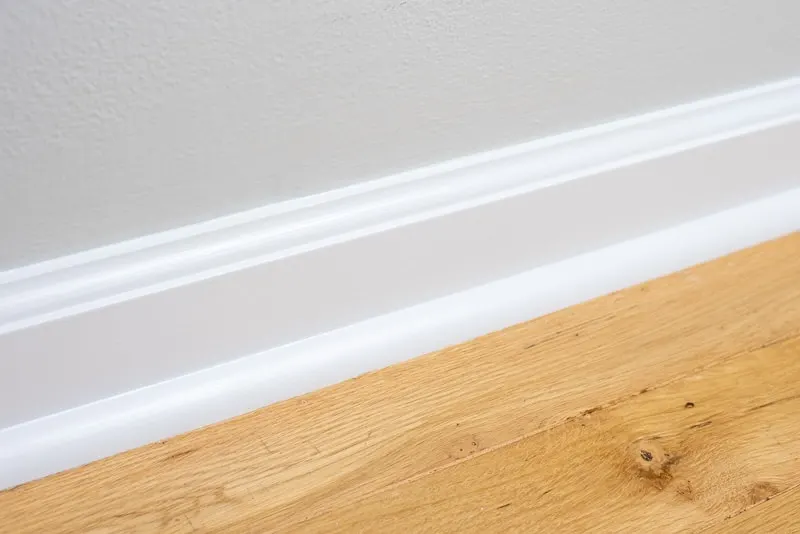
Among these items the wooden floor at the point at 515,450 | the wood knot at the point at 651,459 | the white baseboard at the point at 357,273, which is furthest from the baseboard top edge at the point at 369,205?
the wood knot at the point at 651,459

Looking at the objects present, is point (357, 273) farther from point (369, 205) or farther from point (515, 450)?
point (515, 450)

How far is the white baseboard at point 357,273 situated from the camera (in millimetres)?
772

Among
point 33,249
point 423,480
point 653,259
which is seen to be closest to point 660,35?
point 653,259

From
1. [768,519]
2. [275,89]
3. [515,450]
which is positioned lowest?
[768,519]

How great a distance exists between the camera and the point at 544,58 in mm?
845

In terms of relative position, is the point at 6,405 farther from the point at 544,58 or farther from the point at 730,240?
the point at 730,240

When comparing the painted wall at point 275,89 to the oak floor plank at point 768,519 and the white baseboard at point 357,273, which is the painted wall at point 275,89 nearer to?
the white baseboard at point 357,273

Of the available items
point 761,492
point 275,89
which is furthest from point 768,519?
point 275,89

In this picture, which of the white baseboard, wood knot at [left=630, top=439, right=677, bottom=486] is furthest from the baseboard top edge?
wood knot at [left=630, top=439, right=677, bottom=486]

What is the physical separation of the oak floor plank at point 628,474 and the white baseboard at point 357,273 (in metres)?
0.17

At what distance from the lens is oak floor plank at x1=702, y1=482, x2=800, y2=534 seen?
76cm

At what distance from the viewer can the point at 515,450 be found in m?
0.83

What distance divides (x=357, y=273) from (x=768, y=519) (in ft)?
1.54

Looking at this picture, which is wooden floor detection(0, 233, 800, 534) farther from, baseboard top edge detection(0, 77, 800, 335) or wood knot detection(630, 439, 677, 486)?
baseboard top edge detection(0, 77, 800, 335)
